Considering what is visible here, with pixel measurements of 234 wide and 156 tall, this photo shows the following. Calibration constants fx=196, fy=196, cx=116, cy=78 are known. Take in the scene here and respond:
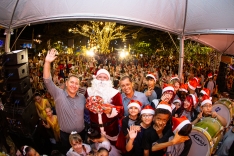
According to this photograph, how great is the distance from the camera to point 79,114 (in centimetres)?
351

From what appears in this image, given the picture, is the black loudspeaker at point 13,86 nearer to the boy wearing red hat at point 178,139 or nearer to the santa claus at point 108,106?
the santa claus at point 108,106

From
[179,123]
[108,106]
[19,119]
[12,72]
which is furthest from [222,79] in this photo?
[12,72]

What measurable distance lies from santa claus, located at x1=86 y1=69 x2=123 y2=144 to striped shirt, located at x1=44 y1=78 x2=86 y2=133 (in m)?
0.21

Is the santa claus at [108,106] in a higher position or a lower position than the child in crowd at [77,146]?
higher

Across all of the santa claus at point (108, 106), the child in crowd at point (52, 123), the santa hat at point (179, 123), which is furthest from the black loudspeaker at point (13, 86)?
the santa hat at point (179, 123)

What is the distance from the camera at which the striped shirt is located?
3.39m

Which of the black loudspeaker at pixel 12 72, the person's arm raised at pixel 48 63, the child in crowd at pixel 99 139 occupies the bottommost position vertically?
the child in crowd at pixel 99 139

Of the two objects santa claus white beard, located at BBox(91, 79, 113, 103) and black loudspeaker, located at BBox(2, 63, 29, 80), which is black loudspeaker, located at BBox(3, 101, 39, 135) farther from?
santa claus white beard, located at BBox(91, 79, 113, 103)

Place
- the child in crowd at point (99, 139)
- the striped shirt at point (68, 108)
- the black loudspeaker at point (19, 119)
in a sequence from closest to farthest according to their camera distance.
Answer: the child in crowd at point (99, 139) → the striped shirt at point (68, 108) → the black loudspeaker at point (19, 119)

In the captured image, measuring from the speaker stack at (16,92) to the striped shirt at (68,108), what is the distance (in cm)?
151

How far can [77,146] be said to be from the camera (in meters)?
3.26

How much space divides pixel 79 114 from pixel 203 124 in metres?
2.23

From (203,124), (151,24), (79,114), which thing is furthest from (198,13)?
(79,114)

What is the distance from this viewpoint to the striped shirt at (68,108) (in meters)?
3.39
